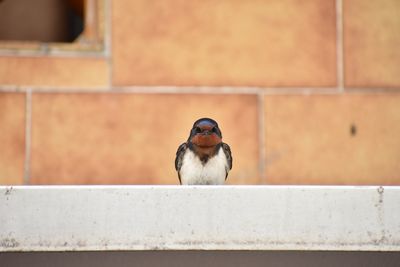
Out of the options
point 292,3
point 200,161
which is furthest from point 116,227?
point 292,3

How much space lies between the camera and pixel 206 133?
86.7 inches

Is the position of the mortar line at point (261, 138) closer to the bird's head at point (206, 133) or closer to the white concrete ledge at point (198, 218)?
the bird's head at point (206, 133)

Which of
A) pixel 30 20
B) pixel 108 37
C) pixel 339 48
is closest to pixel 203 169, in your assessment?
pixel 108 37

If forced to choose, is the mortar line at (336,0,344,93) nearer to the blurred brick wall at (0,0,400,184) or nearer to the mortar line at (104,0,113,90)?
the blurred brick wall at (0,0,400,184)

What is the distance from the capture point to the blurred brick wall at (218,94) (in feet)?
9.61

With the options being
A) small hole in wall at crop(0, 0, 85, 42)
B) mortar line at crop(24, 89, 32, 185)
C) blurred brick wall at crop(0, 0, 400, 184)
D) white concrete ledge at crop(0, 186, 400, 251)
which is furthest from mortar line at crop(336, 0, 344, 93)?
white concrete ledge at crop(0, 186, 400, 251)

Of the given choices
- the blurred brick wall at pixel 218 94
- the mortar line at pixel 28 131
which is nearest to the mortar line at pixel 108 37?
the blurred brick wall at pixel 218 94

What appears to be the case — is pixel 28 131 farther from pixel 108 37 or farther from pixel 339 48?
pixel 339 48

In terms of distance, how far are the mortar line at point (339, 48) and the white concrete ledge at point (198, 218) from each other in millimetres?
2022

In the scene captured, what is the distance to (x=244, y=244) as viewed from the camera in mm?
1029

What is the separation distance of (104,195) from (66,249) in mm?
97

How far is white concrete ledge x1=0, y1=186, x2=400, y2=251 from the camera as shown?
103cm

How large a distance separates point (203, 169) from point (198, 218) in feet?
4.30

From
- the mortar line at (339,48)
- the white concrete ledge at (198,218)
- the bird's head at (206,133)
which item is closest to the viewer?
the white concrete ledge at (198,218)
